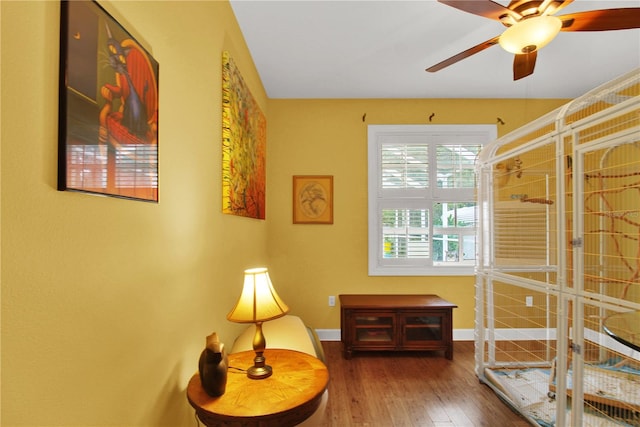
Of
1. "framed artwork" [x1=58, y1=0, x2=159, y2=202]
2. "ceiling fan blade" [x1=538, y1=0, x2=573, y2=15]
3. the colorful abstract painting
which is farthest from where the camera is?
the colorful abstract painting

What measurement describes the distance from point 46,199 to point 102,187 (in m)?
0.17

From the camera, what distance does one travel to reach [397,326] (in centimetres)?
313

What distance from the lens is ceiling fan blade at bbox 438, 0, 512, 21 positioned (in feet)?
5.09

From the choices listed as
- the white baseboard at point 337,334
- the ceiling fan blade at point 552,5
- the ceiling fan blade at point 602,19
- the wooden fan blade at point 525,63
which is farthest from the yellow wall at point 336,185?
the ceiling fan blade at point 552,5

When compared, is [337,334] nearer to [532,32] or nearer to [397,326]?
[397,326]

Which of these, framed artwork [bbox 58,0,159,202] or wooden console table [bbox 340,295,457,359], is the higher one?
framed artwork [bbox 58,0,159,202]

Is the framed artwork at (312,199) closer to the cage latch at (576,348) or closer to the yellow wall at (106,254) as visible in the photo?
the yellow wall at (106,254)

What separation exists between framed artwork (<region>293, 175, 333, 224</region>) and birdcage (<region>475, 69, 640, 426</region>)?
1608 mm

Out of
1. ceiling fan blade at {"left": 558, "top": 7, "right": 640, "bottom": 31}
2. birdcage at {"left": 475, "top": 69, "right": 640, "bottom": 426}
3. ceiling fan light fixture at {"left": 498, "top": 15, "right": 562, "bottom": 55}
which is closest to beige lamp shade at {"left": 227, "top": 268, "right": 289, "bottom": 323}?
birdcage at {"left": 475, "top": 69, "right": 640, "bottom": 426}

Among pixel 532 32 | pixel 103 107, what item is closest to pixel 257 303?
pixel 103 107

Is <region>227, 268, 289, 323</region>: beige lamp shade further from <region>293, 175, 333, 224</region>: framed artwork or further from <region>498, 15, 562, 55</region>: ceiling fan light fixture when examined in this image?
<region>293, 175, 333, 224</region>: framed artwork

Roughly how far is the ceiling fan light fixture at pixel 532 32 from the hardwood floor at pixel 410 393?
2343mm

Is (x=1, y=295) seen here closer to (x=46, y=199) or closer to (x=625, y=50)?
(x=46, y=199)

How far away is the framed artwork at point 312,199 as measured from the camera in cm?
368
